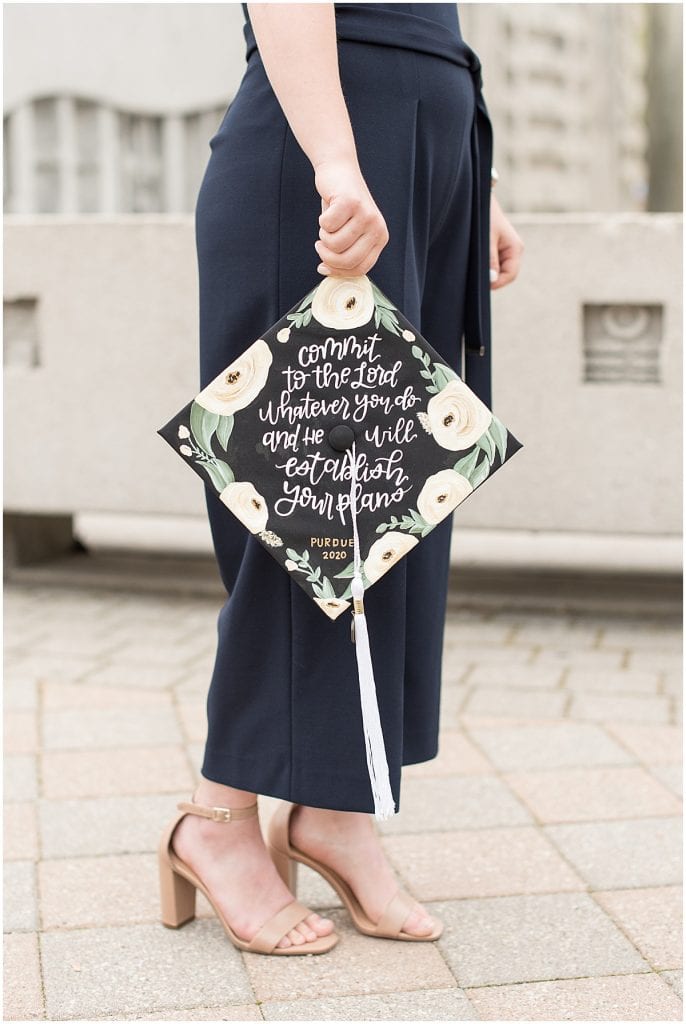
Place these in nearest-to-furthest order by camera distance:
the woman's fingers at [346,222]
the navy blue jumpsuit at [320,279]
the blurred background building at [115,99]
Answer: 1. the woman's fingers at [346,222]
2. the navy blue jumpsuit at [320,279]
3. the blurred background building at [115,99]

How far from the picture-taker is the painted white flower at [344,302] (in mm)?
1372

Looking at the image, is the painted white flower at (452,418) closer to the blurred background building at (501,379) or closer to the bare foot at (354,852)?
the bare foot at (354,852)

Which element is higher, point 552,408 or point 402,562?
point 552,408

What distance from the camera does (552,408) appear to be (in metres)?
3.37

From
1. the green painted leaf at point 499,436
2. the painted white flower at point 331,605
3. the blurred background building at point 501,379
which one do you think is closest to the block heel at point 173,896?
the painted white flower at point 331,605

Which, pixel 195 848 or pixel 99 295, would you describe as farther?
pixel 99 295

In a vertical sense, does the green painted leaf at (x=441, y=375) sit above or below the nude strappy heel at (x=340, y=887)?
above

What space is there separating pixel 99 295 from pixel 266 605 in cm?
230

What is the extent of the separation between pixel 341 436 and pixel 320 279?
209mm

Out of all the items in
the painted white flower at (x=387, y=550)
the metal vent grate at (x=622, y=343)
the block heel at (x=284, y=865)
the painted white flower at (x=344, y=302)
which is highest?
the metal vent grate at (x=622, y=343)

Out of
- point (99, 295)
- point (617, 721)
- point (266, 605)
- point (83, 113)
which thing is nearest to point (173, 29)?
point (83, 113)

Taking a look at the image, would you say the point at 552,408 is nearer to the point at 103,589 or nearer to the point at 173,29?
the point at 103,589

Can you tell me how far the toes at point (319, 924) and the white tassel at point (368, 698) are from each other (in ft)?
0.75

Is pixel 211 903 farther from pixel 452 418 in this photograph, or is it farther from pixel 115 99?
pixel 115 99
